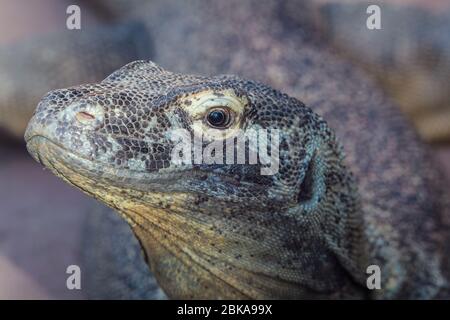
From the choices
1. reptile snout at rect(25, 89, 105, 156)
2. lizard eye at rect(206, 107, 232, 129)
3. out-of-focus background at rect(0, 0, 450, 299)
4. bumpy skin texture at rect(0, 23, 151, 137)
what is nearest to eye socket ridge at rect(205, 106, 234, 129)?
lizard eye at rect(206, 107, 232, 129)

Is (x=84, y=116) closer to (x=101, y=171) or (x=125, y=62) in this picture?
(x=101, y=171)

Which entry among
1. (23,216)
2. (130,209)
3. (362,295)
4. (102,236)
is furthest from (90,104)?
(23,216)

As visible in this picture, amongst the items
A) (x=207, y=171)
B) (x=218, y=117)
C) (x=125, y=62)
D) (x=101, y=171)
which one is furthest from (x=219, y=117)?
(x=125, y=62)

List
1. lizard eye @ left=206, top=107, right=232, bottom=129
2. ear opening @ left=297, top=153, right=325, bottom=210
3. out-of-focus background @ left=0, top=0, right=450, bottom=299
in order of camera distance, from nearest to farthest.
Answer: lizard eye @ left=206, top=107, right=232, bottom=129 → ear opening @ left=297, top=153, right=325, bottom=210 → out-of-focus background @ left=0, top=0, right=450, bottom=299

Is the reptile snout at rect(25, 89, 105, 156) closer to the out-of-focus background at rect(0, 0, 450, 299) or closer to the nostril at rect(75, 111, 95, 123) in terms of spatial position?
the nostril at rect(75, 111, 95, 123)

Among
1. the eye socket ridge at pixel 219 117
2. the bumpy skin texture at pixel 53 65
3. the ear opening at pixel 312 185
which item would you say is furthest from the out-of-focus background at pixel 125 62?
the eye socket ridge at pixel 219 117

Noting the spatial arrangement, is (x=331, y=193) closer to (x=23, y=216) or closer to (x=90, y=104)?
(x=90, y=104)

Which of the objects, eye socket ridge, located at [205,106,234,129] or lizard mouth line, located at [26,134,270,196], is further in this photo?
eye socket ridge, located at [205,106,234,129]
